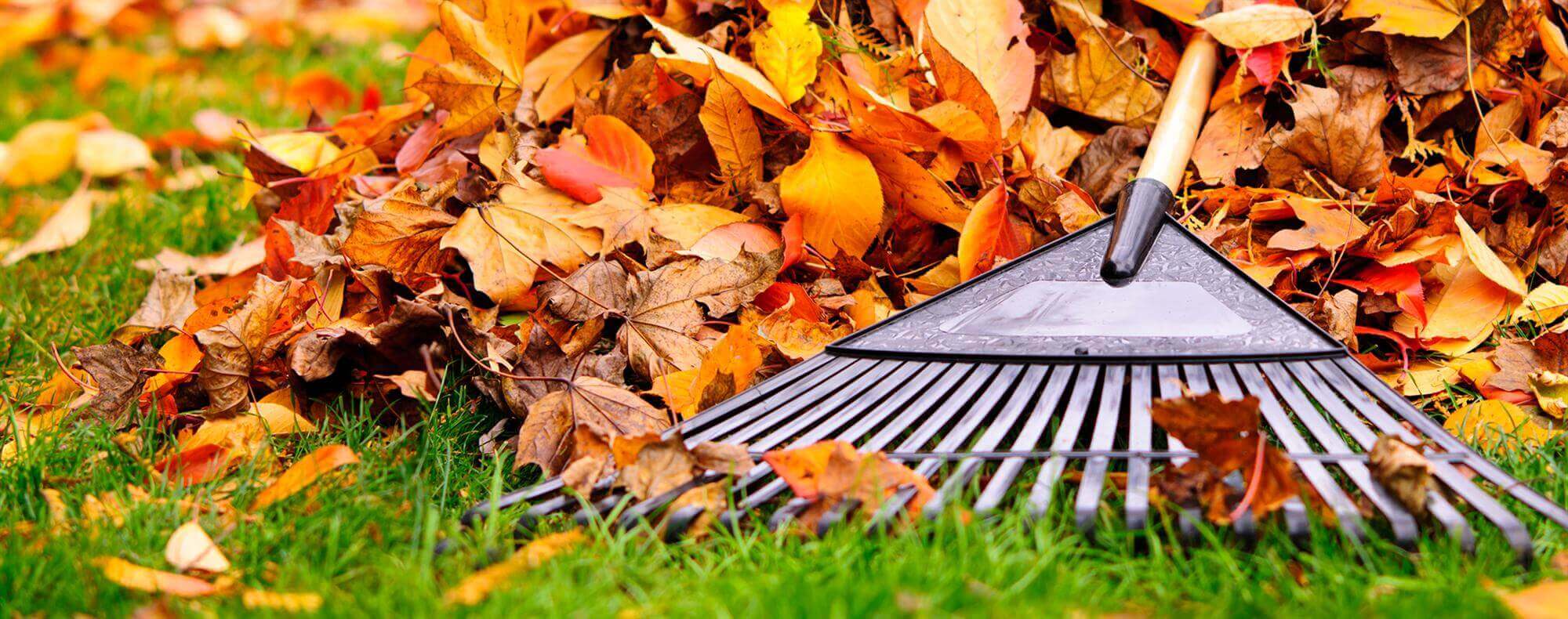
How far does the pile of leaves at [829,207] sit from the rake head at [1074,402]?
0.44 feet

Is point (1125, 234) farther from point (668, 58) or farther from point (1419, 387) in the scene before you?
point (668, 58)

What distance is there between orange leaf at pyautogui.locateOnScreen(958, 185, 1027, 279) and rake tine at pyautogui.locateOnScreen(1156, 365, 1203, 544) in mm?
351

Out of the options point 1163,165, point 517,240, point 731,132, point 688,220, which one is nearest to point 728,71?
point 731,132

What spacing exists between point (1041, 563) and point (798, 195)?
682 mm

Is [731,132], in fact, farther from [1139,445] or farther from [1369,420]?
[1369,420]

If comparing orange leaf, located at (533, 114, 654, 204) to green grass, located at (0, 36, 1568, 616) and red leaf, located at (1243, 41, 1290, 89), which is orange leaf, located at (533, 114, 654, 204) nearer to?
green grass, located at (0, 36, 1568, 616)

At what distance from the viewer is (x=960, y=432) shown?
1185mm

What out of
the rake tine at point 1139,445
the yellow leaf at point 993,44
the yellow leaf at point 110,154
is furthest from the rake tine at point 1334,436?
the yellow leaf at point 110,154

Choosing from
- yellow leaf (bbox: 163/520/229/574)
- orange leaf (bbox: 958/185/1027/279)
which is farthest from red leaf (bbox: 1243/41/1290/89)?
yellow leaf (bbox: 163/520/229/574)

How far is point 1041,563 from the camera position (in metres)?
1.01

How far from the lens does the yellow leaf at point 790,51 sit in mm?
1596

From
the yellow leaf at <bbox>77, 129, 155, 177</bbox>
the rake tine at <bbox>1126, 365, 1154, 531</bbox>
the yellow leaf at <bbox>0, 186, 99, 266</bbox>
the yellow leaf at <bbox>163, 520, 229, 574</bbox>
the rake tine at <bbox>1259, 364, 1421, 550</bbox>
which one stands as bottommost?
the yellow leaf at <bbox>0, 186, 99, 266</bbox>

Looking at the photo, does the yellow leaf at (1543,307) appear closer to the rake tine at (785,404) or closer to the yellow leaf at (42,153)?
the rake tine at (785,404)

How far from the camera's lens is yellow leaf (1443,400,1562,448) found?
1.30m
